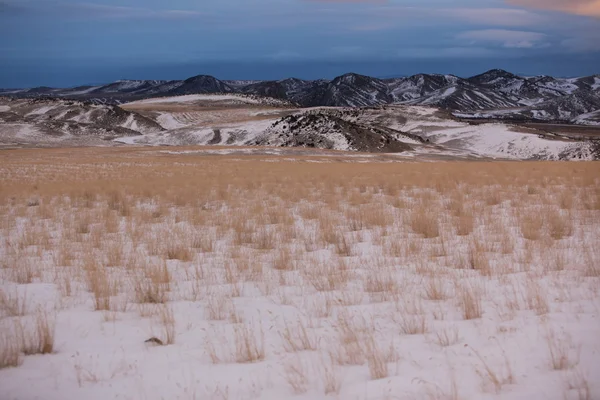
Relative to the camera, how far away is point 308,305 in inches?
232

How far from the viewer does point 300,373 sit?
4242 millimetres

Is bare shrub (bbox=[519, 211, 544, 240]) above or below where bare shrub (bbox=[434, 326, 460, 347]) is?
above

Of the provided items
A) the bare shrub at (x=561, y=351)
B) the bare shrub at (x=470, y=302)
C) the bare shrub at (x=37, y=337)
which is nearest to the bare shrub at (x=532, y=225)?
the bare shrub at (x=470, y=302)

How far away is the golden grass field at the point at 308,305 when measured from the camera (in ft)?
13.7

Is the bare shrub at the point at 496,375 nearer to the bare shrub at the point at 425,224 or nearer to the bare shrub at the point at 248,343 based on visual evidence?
the bare shrub at the point at 248,343

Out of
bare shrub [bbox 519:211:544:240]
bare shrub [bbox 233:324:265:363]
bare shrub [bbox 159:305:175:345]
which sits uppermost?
bare shrub [bbox 519:211:544:240]

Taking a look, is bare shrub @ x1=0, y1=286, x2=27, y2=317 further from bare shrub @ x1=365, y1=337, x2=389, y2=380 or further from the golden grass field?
bare shrub @ x1=365, y1=337, x2=389, y2=380

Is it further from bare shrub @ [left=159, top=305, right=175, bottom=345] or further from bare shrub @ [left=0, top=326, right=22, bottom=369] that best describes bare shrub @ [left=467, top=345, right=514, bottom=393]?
bare shrub @ [left=0, top=326, right=22, bottom=369]

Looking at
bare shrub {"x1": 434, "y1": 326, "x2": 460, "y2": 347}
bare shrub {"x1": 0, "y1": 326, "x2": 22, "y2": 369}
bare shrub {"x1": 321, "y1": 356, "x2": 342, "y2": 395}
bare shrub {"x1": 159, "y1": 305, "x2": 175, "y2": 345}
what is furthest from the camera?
bare shrub {"x1": 159, "y1": 305, "x2": 175, "y2": 345}

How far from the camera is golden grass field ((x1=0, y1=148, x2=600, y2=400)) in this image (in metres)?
4.18

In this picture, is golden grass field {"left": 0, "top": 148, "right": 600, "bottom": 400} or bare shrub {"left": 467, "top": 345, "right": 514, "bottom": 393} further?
golden grass field {"left": 0, "top": 148, "right": 600, "bottom": 400}

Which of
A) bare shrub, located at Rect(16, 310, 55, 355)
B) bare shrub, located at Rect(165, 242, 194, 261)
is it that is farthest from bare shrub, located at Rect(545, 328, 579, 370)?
bare shrub, located at Rect(165, 242, 194, 261)

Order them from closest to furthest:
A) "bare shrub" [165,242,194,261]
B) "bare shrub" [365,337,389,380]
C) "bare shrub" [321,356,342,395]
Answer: "bare shrub" [321,356,342,395]
"bare shrub" [365,337,389,380]
"bare shrub" [165,242,194,261]

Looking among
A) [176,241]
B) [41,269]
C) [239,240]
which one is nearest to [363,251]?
[239,240]
